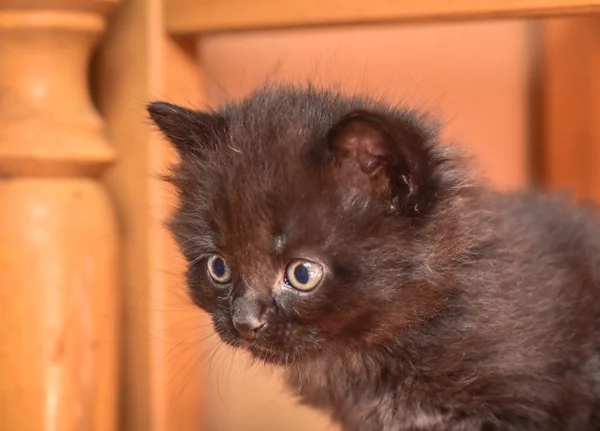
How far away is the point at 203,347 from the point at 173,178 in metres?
0.46

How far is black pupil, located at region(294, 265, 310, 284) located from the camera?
942 millimetres

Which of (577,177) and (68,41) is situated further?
(577,177)

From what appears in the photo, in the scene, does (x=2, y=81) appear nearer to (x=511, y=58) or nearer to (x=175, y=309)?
(x=175, y=309)

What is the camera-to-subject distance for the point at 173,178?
1.15 meters

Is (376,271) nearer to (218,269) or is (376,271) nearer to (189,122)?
(218,269)

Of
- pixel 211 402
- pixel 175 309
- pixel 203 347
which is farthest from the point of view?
pixel 211 402

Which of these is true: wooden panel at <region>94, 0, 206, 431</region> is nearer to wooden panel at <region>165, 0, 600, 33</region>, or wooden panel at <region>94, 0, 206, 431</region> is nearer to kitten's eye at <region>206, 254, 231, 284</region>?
wooden panel at <region>165, 0, 600, 33</region>

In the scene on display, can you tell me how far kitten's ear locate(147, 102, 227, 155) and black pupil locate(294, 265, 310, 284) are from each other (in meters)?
0.23

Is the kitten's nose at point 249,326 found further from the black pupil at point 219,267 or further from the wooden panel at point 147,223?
the wooden panel at point 147,223

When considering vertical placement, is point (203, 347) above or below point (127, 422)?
above

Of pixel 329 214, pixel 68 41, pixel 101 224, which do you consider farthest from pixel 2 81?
pixel 329 214

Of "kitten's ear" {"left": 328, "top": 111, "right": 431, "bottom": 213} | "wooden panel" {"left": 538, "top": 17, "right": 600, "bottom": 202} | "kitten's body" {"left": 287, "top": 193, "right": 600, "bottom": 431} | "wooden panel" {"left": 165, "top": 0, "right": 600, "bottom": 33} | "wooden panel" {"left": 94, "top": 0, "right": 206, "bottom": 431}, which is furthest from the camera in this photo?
"wooden panel" {"left": 538, "top": 17, "right": 600, "bottom": 202}

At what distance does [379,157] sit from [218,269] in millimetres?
256

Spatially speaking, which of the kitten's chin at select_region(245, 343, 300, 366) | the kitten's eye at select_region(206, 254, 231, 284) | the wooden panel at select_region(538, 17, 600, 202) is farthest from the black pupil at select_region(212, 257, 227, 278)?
the wooden panel at select_region(538, 17, 600, 202)
